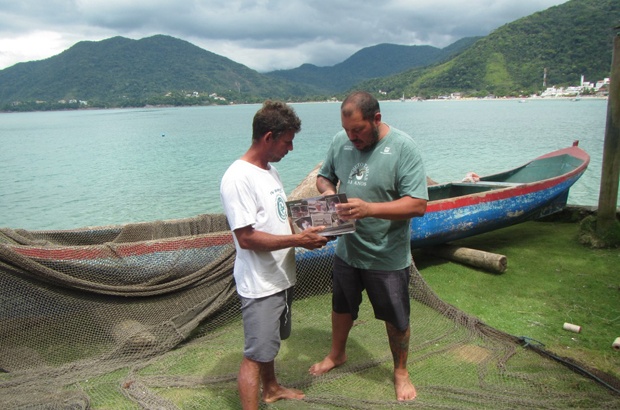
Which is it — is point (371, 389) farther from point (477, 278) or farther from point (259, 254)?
point (477, 278)

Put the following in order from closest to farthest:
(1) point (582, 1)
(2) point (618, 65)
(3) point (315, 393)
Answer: (3) point (315, 393) → (2) point (618, 65) → (1) point (582, 1)

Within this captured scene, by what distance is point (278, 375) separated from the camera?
12.0 ft

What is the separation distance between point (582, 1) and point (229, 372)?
139967 mm

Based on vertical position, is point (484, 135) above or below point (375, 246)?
below

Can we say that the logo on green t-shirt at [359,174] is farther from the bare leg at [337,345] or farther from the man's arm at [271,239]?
the bare leg at [337,345]

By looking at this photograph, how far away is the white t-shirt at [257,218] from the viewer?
2.50 metres

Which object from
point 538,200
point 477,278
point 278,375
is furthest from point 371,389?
point 538,200

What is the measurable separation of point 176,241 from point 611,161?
20.6 feet

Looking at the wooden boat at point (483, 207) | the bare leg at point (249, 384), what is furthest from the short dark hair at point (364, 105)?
the wooden boat at point (483, 207)

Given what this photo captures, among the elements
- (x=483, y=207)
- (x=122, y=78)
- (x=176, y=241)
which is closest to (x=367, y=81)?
(x=122, y=78)

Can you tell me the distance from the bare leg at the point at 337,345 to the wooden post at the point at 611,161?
5145 mm

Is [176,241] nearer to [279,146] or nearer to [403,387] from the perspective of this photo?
[279,146]

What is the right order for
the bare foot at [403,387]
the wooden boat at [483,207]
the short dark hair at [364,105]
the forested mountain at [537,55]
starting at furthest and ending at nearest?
the forested mountain at [537,55] → the wooden boat at [483,207] → the bare foot at [403,387] → the short dark hair at [364,105]

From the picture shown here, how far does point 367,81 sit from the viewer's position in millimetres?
168375
